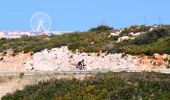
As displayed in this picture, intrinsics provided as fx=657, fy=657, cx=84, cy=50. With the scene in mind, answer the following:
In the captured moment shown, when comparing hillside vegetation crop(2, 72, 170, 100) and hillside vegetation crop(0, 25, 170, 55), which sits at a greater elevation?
hillside vegetation crop(0, 25, 170, 55)

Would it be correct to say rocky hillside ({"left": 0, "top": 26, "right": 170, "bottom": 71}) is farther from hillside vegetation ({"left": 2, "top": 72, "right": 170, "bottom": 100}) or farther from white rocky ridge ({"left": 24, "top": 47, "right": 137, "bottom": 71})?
hillside vegetation ({"left": 2, "top": 72, "right": 170, "bottom": 100})

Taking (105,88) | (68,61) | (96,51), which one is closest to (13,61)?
(68,61)

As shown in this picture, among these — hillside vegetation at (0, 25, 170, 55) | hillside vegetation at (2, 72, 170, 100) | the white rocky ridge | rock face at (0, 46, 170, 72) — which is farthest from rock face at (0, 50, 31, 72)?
hillside vegetation at (2, 72, 170, 100)

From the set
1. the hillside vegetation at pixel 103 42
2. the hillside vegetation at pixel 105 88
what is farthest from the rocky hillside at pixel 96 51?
the hillside vegetation at pixel 105 88

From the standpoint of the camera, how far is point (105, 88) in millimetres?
33625

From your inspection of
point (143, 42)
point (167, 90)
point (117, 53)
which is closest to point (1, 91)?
point (167, 90)

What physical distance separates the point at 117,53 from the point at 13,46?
15.7 meters

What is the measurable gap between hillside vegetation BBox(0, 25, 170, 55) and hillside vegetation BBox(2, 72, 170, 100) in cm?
2117

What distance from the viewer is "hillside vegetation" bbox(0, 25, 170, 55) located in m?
59.1

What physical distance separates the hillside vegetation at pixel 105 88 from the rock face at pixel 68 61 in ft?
59.3

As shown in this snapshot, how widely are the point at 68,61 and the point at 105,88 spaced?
2904 centimetres

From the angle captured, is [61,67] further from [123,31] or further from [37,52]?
[123,31]

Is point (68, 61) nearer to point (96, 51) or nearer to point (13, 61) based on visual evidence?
point (96, 51)

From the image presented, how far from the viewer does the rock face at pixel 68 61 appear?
2191 inches
